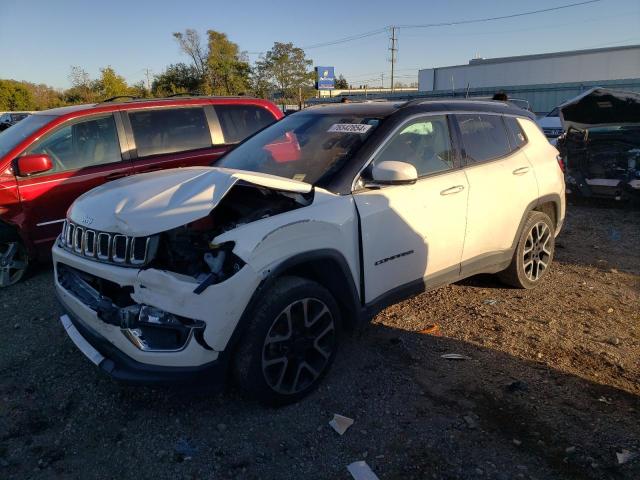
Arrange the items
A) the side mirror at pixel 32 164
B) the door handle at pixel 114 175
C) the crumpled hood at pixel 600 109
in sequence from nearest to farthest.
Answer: the side mirror at pixel 32 164 → the door handle at pixel 114 175 → the crumpled hood at pixel 600 109

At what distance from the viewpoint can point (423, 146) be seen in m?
3.63

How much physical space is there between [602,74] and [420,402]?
48.4 m

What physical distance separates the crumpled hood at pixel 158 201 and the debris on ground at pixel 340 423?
1365 mm

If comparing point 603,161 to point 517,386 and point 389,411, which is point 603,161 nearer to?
point 517,386

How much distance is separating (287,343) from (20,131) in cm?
453

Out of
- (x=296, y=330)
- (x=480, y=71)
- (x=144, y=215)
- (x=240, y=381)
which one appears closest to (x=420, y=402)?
(x=296, y=330)

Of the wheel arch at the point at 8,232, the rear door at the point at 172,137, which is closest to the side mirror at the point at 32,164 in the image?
the wheel arch at the point at 8,232

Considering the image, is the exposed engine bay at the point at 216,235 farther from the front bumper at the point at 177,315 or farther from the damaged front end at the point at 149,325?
the damaged front end at the point at 149,325

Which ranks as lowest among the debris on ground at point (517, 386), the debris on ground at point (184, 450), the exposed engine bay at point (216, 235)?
the debris on ground at point (517, 386)

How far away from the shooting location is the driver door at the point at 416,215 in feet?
10.4

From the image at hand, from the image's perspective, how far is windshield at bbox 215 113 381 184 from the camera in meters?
3.31

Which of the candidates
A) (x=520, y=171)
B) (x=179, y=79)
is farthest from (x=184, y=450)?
(x=179, y=79)

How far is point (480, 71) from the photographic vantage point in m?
50.0

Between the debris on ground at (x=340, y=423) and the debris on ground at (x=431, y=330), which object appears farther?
the debris on ground at (x=431, y=330)
